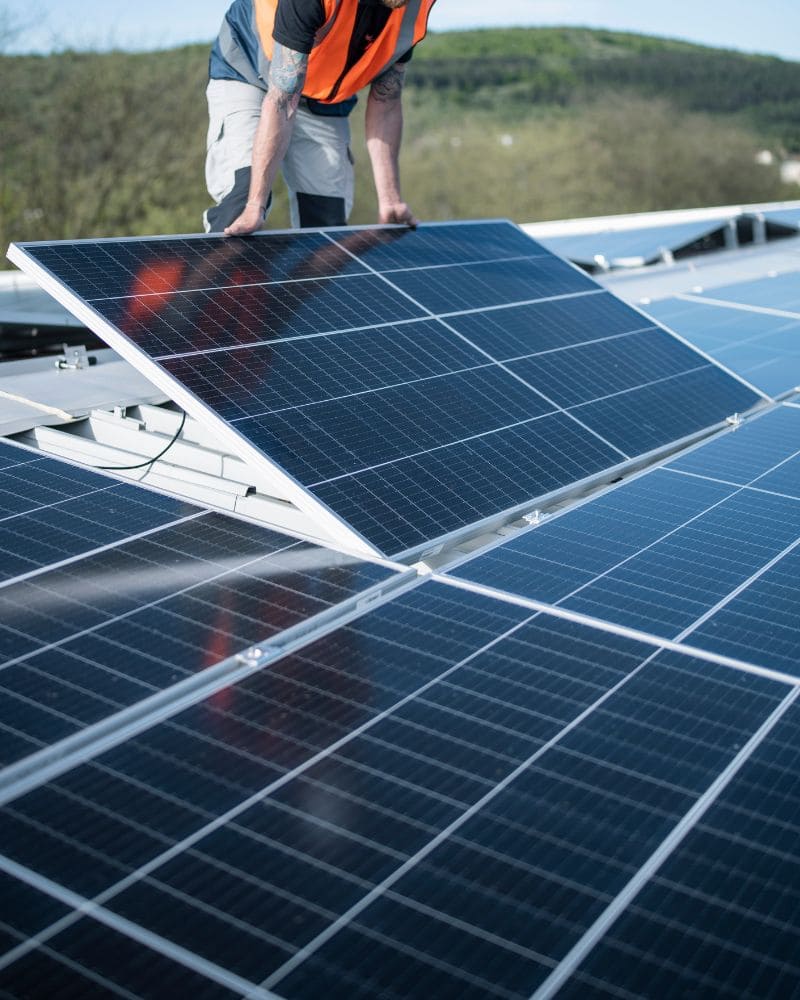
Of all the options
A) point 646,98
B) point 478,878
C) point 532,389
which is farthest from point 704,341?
point 646,98

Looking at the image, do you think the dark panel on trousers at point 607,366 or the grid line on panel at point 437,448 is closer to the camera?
the grid line on panel at point 437,448

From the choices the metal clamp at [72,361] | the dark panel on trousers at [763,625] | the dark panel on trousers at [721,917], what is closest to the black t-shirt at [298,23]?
the metal clamp at [72,361]

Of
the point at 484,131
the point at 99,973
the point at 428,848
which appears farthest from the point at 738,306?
the point at 484,131

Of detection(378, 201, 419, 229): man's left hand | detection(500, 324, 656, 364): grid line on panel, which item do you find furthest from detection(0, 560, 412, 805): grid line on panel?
detection(378, 201, 419, 229): man's left hand

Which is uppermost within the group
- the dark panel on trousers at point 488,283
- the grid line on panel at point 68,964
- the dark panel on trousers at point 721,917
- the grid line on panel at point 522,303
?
the dark panel on trousers at point 488,283

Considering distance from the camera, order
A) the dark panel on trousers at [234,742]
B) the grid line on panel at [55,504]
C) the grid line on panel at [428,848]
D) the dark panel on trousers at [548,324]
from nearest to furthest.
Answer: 1. the grid line on panel at [428,848]
2. the dark panel on trousers at [234,742]
3. the grid line on panel at [55,504]
4. the dark panel on trousers at [548,324]

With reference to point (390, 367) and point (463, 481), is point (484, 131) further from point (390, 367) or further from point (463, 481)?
point (463, 481)

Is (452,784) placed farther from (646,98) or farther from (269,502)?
(646,98)

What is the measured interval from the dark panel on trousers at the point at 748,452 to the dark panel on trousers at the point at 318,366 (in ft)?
4.13

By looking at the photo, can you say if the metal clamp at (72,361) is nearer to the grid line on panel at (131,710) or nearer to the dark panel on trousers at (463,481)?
the dark panel on trousers at (463,481)

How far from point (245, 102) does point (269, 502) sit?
11.6 feet

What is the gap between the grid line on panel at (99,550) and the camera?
4.41 m

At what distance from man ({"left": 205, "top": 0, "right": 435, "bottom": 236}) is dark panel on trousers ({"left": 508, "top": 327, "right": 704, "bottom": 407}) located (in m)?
1.51

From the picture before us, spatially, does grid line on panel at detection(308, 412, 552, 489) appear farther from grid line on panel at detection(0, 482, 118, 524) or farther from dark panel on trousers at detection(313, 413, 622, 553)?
grid line on panel at detection(0, 482, 118, 524)
